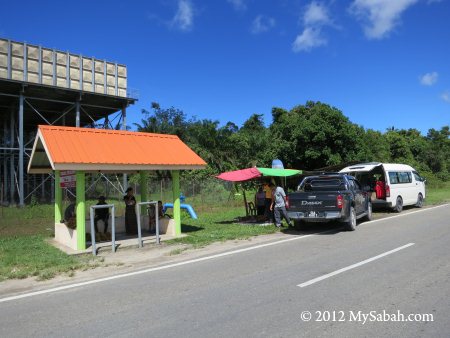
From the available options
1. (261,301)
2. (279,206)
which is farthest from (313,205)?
(261,301)

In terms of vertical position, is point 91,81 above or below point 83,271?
above

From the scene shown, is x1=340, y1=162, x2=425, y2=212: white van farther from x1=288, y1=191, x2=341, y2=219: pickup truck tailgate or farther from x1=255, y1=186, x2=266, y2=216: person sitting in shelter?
x1=288, y1=191, x2=341, y2=219: pickup truck tailgate

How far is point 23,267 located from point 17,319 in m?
3.48

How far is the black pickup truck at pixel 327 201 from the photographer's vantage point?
12.3m

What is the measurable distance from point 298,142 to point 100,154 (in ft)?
75.5

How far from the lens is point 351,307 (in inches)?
209

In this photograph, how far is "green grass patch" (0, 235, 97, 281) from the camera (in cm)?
794

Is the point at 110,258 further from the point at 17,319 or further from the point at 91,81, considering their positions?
the point at 91,81

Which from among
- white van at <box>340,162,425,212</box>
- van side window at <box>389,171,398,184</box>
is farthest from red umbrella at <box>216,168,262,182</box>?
van side window at <box>389,171,398,184</box>

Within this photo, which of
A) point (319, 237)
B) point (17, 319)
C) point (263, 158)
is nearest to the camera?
point (17, 319)

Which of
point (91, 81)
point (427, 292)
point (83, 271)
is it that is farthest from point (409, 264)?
point (91, 81)

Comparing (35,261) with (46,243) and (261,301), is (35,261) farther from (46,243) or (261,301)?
(261,301)

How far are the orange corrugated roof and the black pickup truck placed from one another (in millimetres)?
3381

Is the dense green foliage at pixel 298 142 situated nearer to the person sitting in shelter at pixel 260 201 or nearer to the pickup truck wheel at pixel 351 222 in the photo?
the person sitting in shelter at pixel 260 201
